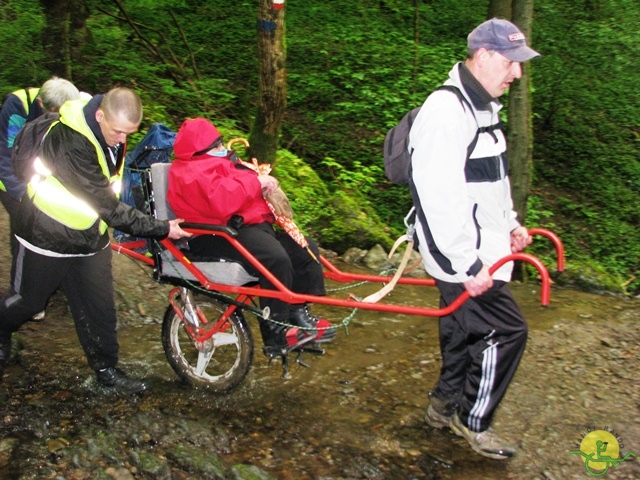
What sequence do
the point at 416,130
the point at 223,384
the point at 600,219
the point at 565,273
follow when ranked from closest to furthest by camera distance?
the point at 416,130 < the point at 223,384 < the point at 565,273 < the point at 600,219

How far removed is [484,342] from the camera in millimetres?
3768

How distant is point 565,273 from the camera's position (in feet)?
25.1

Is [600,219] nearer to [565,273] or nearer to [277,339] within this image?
[565,273]

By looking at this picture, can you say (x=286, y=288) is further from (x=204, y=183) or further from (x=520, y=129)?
(x=520, y=129)

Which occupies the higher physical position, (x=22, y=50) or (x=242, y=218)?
(x=22, y=50)

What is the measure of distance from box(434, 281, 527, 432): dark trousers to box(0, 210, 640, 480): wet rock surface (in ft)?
1.19

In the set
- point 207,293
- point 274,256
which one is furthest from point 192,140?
point 207,293

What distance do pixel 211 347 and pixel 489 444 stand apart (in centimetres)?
197

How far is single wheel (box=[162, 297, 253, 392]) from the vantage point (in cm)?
453

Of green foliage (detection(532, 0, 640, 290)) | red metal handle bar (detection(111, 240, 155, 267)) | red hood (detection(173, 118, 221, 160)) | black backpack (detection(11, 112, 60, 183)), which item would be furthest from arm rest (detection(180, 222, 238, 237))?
green foliage (detection(532, 0, 640, 290))

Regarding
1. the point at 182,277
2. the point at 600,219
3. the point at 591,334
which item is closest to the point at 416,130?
the point at 182,277

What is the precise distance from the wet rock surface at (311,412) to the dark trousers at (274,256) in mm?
760

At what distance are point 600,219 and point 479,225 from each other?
29.1 ft

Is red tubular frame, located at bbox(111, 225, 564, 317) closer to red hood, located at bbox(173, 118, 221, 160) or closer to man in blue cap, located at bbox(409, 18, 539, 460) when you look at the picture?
man in blue cap, located at bbox(409, 18, 539, 460)
